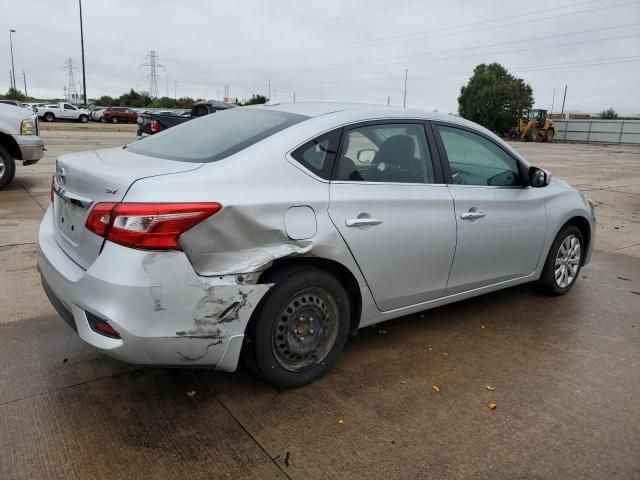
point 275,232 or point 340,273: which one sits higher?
point 275,232

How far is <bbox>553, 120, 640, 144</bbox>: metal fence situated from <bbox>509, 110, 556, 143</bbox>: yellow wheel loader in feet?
18.2

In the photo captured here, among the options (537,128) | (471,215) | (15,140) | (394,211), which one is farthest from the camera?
(537,128)

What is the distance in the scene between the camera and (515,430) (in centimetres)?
274

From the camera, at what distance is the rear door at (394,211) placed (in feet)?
9.97

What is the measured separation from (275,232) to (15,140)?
7337 mm

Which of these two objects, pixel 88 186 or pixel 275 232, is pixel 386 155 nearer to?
pixel 275 232

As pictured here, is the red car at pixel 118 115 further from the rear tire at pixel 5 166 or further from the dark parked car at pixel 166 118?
the rear tire at pixel 5 166

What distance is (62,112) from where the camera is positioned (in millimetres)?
42250

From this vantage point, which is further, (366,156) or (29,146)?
(29,146)

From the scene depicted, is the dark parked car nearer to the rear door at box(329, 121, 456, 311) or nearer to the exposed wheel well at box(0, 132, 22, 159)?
the exposed wheel well at box(0, 132, 22, 159)

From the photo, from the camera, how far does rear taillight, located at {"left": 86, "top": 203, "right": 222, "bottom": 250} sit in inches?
94.5

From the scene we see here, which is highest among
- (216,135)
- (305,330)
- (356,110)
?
(356,110)

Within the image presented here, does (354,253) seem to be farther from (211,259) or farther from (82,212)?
(82,212)

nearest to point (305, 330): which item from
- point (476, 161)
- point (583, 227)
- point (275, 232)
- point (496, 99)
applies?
point (275, 232)
